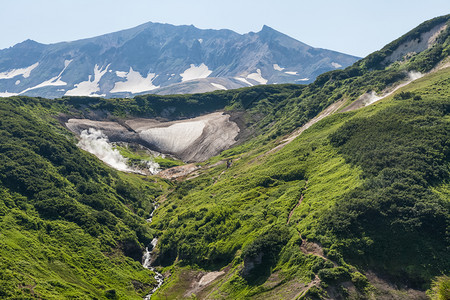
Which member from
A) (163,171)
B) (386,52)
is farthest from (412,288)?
(386,52)

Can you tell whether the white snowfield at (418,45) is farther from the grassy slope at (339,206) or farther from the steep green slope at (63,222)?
the steep green slope at (63,222)

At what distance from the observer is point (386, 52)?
195 meters

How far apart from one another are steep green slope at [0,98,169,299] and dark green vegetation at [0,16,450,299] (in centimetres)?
34

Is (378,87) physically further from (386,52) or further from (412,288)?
(412,288)

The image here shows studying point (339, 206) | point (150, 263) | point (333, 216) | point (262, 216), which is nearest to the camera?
point (333, 216)

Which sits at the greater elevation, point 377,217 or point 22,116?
point 22,116

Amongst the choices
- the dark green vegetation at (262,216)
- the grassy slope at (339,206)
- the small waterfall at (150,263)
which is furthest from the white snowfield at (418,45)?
the small waterfall at (150,263)

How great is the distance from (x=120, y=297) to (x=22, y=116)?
354ft

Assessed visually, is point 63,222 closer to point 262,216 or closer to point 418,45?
point 262,216

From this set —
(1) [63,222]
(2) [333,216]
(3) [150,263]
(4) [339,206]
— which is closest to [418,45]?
(4) [339,206]

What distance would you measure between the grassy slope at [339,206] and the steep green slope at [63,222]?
10.7m

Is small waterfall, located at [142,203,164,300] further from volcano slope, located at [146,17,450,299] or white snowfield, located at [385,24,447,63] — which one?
white snowfield, located at [385,24,447,63]

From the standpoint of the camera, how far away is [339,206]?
7112cm

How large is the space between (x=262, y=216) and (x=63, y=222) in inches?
1961
